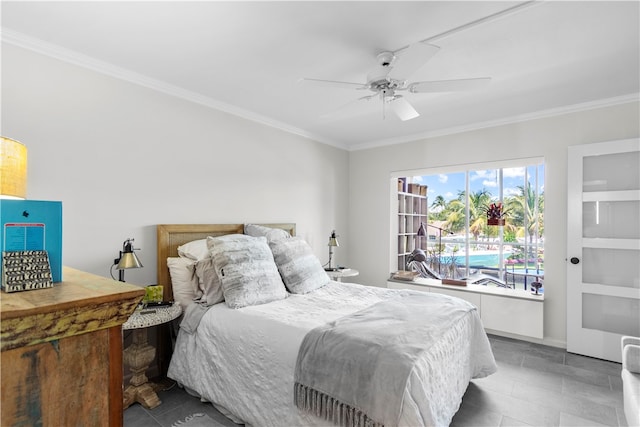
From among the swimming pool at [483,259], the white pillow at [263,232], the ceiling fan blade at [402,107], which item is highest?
the ceiling fan blade at [402,107]

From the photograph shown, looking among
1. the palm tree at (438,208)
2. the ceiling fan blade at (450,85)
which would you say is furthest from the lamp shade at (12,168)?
the palm tree at (438,208)

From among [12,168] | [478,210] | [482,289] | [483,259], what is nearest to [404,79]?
[12,168]

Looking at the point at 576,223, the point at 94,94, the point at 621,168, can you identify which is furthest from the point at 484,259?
the point at 94,94

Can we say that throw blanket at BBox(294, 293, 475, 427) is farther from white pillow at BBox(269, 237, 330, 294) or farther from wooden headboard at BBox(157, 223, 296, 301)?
wooden headboard at BBox(157, 223, 296, 301)

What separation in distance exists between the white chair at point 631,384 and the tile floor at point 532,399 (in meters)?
0.45

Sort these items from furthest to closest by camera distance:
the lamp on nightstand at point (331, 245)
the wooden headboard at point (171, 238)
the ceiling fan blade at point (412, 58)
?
1. the lamp on nightstand at point (331, 245)
2. the wooden headboard at point (171, 238)
3. the ceiling fan blade at point (412, 58)

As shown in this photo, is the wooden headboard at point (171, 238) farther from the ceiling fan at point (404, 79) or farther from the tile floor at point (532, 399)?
the ceiling fan at point (404, 79)

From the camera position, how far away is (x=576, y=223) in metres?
3.28

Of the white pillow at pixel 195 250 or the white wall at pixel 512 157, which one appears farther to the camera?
the white wall at pixel 512 157

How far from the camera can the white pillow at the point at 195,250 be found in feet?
8.80

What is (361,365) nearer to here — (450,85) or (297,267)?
(297,267)

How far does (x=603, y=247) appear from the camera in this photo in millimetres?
3152

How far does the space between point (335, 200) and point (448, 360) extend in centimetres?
320

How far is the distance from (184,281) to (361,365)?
1.68m
